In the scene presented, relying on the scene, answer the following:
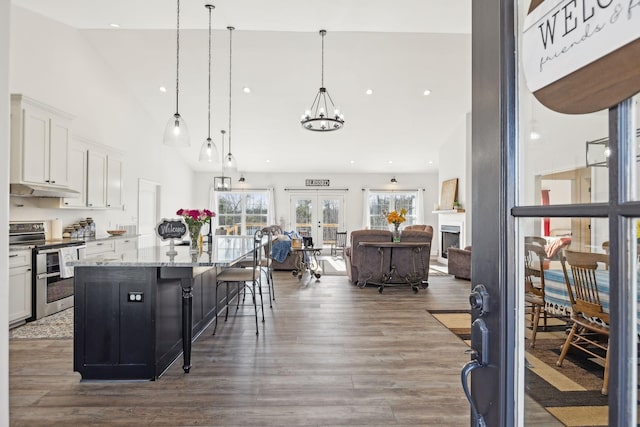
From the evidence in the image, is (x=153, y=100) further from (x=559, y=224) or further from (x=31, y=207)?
(x=559, y=224)

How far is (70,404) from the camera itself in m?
2.21

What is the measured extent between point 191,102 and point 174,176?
2783 mm

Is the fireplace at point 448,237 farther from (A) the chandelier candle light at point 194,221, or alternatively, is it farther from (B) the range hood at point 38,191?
(B) the range hood at point 38,191

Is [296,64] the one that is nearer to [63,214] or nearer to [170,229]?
[170,229]

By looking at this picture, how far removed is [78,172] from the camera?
5129 mm

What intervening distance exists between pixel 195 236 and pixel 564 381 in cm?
325

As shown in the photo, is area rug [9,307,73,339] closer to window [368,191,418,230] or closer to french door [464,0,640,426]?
french door [464,0,640,426]

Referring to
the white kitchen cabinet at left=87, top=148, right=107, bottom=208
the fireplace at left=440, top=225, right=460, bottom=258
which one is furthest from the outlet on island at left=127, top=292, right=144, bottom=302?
the fireplace at left=440, top=225, right=460, bottom=258

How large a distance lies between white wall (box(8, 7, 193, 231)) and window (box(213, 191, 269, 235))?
96.3 inches

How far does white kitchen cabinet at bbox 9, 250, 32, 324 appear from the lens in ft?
11.8

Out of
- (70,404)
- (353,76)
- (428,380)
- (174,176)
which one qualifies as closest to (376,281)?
(428,380)

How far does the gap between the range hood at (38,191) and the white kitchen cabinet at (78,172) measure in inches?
6.0

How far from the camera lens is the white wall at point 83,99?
4285 mm

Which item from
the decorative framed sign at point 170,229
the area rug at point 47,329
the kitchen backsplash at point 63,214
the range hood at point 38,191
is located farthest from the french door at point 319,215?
the decorative framed sign at point 170,229
